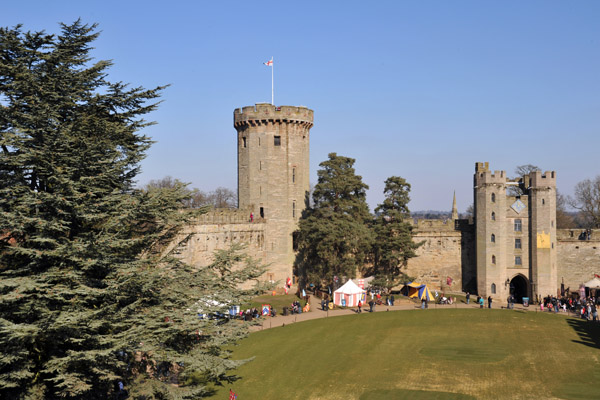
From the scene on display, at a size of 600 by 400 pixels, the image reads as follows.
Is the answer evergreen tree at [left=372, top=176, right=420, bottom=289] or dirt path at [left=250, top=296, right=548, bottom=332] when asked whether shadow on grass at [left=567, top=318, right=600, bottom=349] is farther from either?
evergreen tree at [left=372, top=176, right=420, bottom=289]

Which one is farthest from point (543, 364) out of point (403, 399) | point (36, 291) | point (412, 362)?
point (36, 291)

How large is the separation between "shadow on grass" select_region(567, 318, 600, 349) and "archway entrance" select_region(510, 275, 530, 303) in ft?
33.7

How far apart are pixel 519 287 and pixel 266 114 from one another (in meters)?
27.6

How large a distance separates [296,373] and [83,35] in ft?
60.1

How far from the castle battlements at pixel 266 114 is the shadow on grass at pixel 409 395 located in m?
29.3

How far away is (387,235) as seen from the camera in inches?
2016

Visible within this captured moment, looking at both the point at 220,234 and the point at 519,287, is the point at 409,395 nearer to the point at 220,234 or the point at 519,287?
the point at 220,234

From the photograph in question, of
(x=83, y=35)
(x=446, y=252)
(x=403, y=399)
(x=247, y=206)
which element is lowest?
(x=403, y=399)

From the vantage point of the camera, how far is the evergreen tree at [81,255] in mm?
14266

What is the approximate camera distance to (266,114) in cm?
4947

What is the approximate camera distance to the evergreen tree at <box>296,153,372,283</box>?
153ft

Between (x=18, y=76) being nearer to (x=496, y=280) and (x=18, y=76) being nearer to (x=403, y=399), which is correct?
(x=403, y=399)

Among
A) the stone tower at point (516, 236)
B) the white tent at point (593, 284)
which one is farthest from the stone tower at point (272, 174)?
the white tent at point (593, 284)

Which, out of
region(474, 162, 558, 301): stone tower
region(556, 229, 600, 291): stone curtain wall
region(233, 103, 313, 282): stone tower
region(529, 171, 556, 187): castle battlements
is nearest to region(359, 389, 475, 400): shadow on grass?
region(233, 103, 313, 282): stone tower
